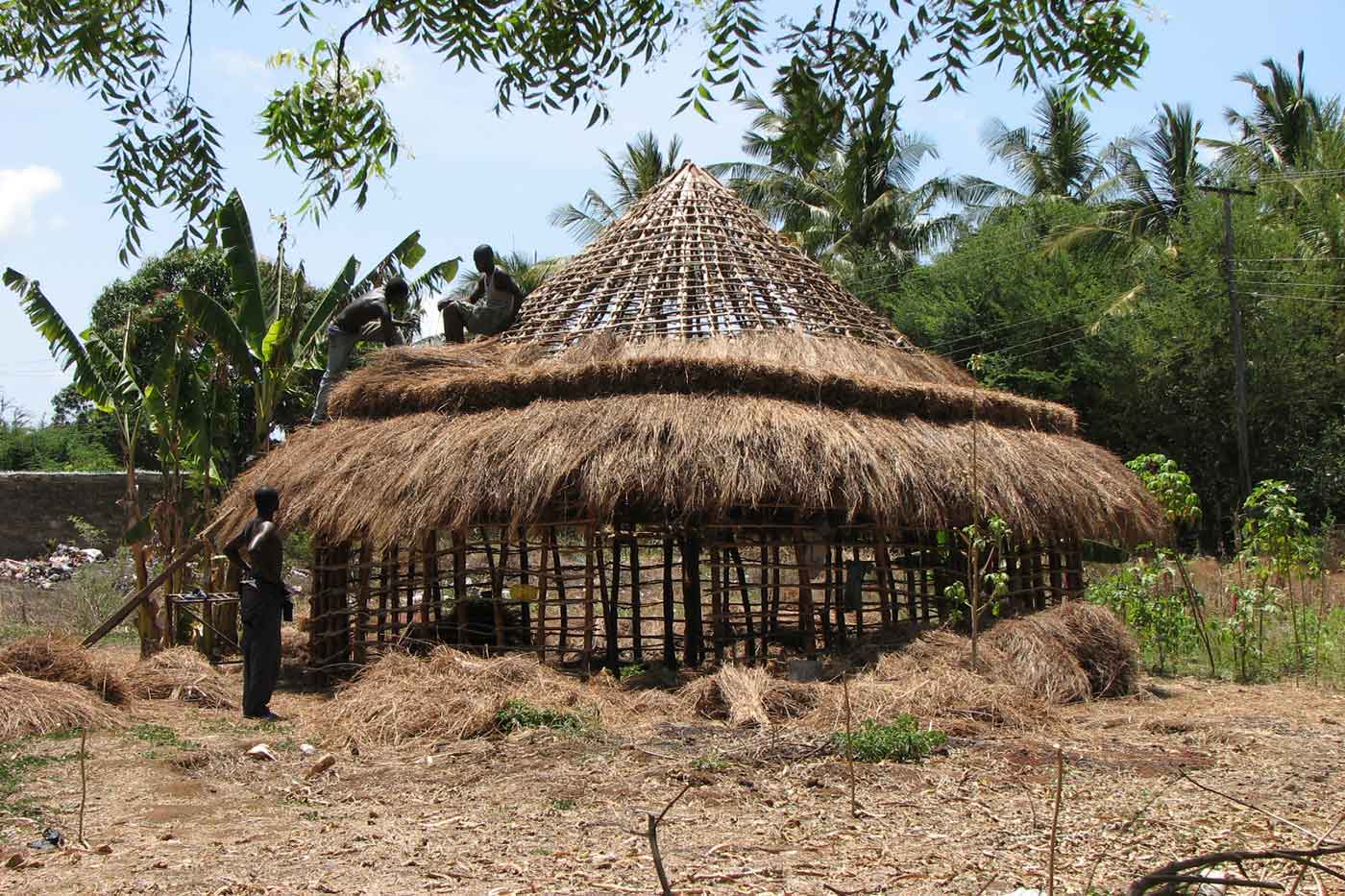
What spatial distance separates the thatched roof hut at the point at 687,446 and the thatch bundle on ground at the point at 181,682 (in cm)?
108

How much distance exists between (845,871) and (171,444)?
8.62 metres

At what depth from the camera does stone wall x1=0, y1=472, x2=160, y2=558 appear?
18703 millimetres

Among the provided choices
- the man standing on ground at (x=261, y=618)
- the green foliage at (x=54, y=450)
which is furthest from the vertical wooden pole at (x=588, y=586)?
the green foliage at (x=54, y=450)

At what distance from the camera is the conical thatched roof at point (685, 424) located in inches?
332

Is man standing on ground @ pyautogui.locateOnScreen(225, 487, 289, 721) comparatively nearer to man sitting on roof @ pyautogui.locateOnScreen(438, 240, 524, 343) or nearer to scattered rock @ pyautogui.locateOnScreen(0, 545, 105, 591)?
man sitting on roof @ pyautogui.locateOnScreen(438, 240, 524, 343)

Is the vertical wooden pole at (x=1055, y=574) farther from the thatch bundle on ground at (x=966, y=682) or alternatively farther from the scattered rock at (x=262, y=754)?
the scattered rock at (x=262, y=754)

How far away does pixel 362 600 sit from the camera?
30.6ft

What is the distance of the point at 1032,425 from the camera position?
36.0 feet

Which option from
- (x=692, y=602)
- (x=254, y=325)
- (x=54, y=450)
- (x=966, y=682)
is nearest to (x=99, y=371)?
(x=254, y=325)

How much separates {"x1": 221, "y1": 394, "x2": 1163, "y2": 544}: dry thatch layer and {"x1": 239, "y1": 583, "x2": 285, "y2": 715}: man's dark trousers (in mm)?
837

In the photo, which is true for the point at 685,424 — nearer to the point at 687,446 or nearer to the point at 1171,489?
the point at 687,446

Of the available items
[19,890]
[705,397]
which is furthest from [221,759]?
[705,397]

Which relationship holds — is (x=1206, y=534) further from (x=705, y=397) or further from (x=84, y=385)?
(x=84, y=385)

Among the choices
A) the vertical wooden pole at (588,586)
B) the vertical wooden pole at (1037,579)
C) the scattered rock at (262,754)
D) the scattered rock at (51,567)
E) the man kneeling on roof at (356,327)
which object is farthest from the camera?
the scattered rock at (51,567)
